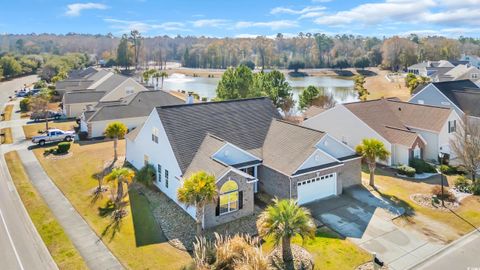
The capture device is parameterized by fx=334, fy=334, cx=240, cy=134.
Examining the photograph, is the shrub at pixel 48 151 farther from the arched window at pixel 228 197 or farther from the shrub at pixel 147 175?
the arched window at pixel 228 197

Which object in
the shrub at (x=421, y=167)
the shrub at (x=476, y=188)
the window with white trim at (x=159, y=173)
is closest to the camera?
the shrub at (x=476, y=188)

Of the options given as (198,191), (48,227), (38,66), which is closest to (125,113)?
(48,227)

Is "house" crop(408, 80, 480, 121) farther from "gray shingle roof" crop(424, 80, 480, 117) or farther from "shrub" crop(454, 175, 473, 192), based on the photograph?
"shrub" crop(454, 175, 473, 192)

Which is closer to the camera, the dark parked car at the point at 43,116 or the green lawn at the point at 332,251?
the green lawn at the point at 332,251

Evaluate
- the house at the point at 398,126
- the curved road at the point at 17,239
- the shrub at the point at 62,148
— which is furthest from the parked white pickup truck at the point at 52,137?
the house at the point at 398,126

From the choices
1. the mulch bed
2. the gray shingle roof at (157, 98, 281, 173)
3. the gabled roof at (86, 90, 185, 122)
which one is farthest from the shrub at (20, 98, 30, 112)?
the mulch bed

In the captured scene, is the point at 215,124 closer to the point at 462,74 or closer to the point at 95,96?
the point at 95,96
